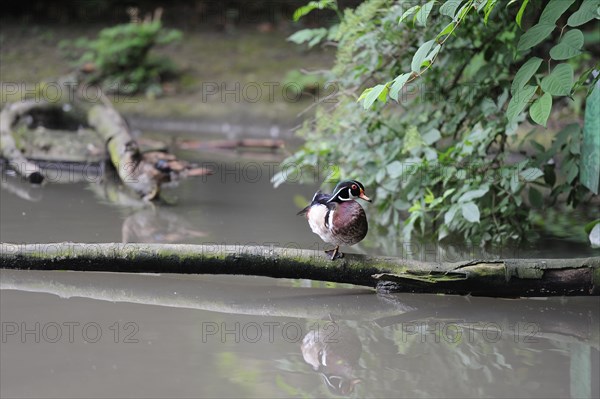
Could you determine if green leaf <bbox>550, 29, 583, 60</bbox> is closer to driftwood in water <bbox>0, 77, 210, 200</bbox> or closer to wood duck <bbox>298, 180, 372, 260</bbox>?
wood duck <bbox>298, 180, 372, 260</bbox>

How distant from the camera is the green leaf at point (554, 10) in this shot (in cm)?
314

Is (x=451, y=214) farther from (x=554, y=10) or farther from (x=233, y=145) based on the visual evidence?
(x=233, y=145)

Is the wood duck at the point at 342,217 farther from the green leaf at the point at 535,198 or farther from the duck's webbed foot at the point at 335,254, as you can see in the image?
the green leaf at the point at 535,198

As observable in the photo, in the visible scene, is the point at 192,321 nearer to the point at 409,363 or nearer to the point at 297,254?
the point at 297,254

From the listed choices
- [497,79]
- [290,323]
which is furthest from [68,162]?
[290,323]

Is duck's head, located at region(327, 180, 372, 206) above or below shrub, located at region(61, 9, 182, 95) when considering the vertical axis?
below

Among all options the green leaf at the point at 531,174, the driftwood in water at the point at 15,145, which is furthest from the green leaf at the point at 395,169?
the driftwood in water at the point at 15,145

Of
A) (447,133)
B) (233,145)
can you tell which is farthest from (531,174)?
(233,145)

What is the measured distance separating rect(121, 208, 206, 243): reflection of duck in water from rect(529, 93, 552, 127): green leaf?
222cm

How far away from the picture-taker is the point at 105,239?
4641 mm

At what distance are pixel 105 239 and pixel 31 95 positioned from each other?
552 cm

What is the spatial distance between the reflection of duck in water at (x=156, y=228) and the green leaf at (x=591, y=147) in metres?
2.03

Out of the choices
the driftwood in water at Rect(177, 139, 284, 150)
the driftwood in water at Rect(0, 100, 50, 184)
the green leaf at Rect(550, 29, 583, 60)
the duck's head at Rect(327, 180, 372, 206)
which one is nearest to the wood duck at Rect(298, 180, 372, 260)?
the duck's head at Rect(327, 180, 372, 206)

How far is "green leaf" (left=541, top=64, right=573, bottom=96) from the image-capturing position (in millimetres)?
3088
